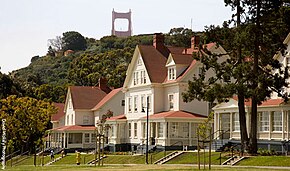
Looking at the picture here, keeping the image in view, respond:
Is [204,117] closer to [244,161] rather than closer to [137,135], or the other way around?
[137,135]

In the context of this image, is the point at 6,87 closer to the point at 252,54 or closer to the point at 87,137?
the point at 87,137

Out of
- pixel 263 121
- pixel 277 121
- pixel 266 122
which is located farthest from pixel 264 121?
pixel 277 121

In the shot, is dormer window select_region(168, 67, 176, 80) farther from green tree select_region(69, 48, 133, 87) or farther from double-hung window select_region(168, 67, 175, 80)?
green tree select_region(69, 48, 133, 87)

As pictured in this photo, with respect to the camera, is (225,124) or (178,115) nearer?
(225,124)

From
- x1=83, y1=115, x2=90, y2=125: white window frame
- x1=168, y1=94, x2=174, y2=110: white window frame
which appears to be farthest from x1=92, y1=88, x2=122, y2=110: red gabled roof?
x1=168, y1=94, x2=174, y2=110: white window frame

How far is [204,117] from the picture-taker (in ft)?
207

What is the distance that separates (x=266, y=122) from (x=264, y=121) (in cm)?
28

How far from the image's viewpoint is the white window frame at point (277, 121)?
50.6 meters

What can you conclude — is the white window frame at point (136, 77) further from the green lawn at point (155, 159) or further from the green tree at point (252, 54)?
the green tree at point (252, 54)

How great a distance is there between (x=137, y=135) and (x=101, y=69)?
199 ft

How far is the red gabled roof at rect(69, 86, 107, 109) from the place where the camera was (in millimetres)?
85875

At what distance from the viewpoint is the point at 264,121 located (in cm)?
5247

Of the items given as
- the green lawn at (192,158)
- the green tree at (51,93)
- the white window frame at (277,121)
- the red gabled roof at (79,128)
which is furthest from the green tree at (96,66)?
the white window frame at (277,121)

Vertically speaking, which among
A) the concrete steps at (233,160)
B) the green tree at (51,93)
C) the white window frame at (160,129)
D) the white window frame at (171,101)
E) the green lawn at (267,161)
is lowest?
the concrete steps at (233,160)
